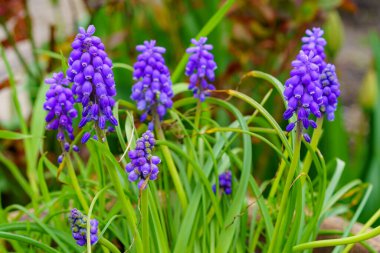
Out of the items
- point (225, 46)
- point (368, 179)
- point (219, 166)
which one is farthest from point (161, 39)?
point (219, 166)

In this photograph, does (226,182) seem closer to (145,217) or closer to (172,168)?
(172,168)

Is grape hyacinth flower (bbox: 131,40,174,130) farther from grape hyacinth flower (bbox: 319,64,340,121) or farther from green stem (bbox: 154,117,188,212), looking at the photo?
grape hyacinth flower (bbox: 319,64,340,121)

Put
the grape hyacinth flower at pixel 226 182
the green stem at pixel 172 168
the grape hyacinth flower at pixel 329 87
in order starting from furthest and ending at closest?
1. the grape hyacinth flower at pixel 226 182
2. the green stem at pixel 172 168
3. the grape hyacinth flower at pixel 329 87

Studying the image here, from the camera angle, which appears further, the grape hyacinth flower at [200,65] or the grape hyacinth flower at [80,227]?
the grape hyacinth flower at [200,65]

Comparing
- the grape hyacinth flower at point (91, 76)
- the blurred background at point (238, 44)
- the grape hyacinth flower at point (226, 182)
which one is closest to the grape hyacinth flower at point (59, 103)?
the grape hyacinth flower at point (91, 76)

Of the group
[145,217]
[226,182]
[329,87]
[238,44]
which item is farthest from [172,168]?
[238,44]

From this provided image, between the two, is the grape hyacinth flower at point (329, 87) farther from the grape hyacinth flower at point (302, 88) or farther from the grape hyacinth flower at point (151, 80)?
the grape hyacinth flower at point (151, 80)

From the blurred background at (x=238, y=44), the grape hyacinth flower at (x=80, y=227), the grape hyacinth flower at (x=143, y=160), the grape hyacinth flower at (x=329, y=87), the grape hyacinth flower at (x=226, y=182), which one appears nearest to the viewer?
the grape hyacinth flower at (x=143, y=160)
